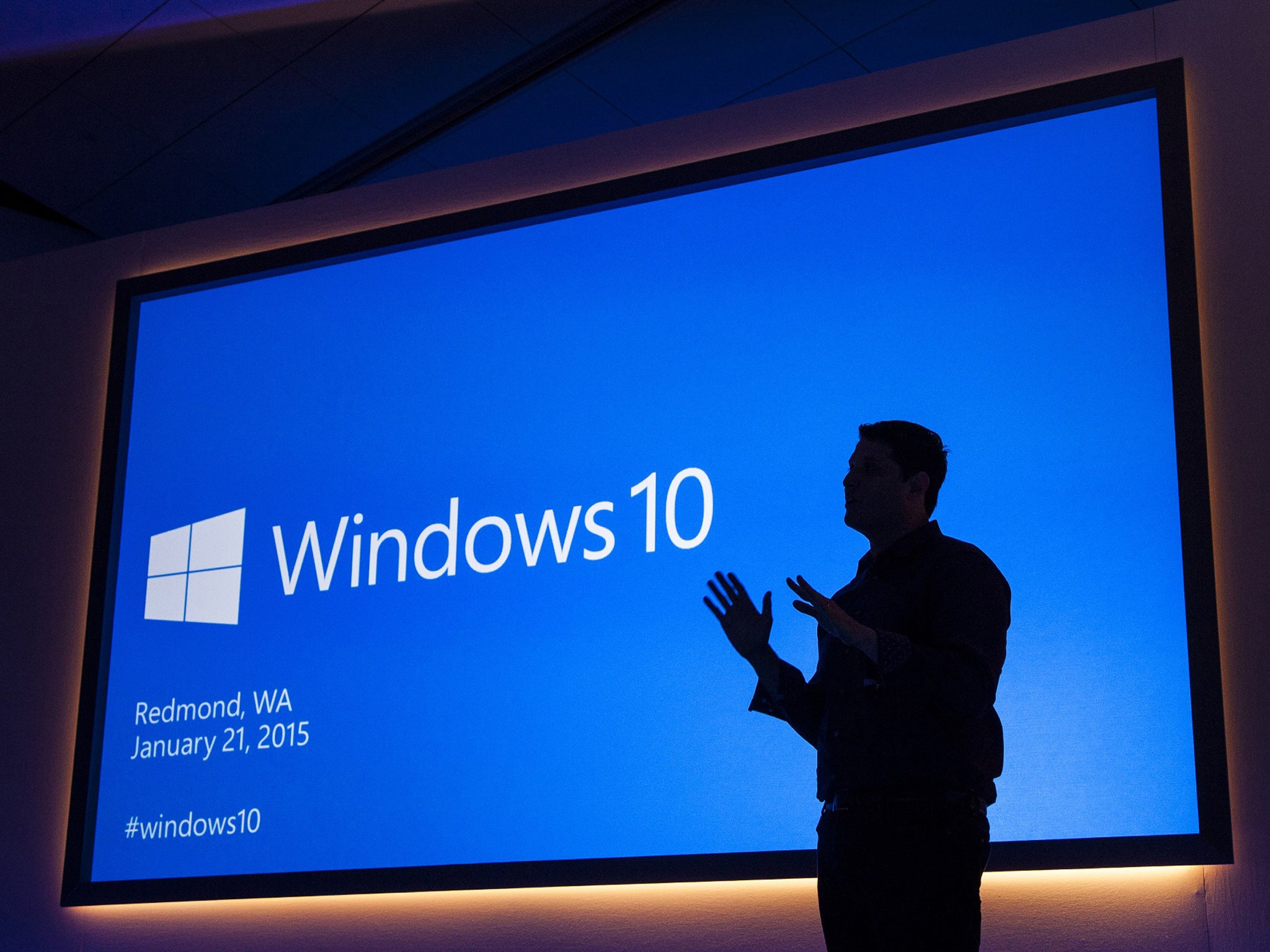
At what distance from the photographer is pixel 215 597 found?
3.59 metres

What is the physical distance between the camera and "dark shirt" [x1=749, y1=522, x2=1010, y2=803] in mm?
1731

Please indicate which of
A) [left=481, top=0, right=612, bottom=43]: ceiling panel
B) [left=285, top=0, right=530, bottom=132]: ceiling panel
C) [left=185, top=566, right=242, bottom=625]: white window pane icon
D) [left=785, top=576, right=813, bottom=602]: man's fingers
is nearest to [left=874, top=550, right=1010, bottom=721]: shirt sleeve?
[left=785, top=576, right=813, bottom=602]: man's fingers

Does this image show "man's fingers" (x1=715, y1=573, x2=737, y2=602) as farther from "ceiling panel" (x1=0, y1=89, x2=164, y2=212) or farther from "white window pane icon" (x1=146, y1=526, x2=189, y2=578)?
"ceiling panel" (x1=0, y1=89, x2=164, y2=212)

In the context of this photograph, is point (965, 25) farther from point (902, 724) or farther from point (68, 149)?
point (68, 149)

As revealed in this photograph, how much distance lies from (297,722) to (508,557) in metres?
0.69

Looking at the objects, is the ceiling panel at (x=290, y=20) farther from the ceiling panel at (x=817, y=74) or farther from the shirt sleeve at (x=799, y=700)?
the shirt sleeve at (x=799, y=700)

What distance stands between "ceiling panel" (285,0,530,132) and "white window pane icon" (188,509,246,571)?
1.62 m

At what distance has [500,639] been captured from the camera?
10.6 feet

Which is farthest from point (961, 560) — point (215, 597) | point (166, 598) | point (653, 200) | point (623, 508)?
point (166, 598)

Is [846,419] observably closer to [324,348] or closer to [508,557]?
[508,557]

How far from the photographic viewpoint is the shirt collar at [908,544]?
1.92 meters

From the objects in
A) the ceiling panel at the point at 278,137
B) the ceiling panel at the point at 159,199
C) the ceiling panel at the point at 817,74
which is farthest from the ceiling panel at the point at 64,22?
the ceiling panel at the point at 817,74

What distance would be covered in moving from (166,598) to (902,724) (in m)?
2.50

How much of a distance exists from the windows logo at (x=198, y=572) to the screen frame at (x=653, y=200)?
0.15 meters
